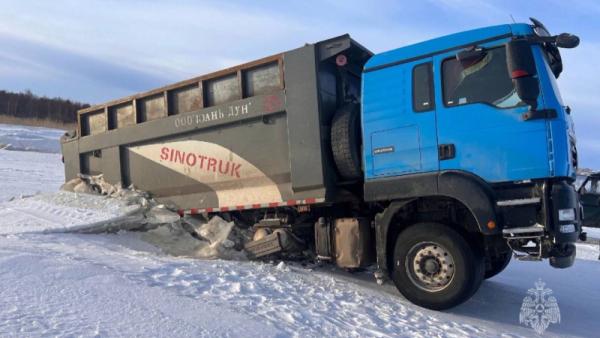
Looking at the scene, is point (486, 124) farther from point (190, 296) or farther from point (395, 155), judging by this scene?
point (190, 296)

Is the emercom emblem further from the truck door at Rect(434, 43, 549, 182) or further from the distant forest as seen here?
the distant forest

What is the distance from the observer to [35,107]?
54.0 m

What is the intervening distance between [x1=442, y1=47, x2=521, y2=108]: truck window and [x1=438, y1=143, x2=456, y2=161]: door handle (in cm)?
45

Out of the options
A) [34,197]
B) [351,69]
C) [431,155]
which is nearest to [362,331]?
[431,155]

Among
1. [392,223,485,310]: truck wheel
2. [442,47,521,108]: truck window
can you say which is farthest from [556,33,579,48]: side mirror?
[392,223,485,310]: truck wheel

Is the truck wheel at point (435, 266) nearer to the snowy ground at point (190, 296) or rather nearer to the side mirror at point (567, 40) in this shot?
the snowy ground at point (190, 296)

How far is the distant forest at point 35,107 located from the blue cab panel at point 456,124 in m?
52.1

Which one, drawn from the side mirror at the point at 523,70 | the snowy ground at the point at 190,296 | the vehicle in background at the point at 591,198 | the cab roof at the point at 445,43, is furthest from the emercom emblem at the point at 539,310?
the cab roof at the point at 445,43

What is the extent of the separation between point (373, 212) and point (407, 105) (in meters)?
1.46

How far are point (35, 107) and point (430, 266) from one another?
5828cm

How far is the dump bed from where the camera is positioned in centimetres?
600

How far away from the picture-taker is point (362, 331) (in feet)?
13.7

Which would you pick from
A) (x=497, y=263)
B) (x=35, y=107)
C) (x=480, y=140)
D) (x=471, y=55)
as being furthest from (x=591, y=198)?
(x=35, y=107)

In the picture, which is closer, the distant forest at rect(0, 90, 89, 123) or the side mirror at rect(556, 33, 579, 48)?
the side mirror at rect(556, 33, 579, 48)
